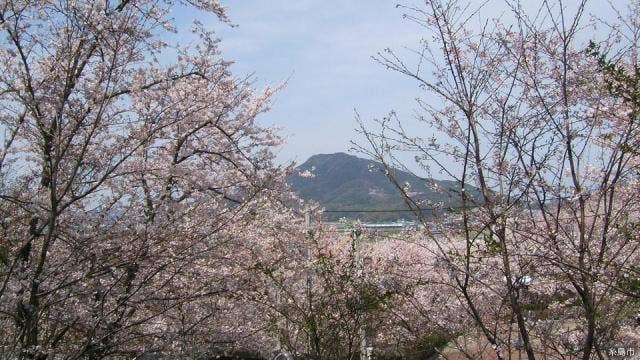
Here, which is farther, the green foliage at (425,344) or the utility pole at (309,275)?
the utility pole at (309,275)

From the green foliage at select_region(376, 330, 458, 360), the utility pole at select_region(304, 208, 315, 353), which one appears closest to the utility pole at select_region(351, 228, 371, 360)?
the green foliage at select_region(376, 330, 458, 360)

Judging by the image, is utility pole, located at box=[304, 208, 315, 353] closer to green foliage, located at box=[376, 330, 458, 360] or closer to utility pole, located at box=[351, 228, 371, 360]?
utility pole, located at box=[351, 228, 371, 360]

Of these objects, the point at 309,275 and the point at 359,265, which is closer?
the point at 359,265

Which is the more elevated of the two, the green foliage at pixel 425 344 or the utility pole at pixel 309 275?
the utility pole at pixel 309 275

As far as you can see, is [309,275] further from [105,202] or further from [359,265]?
[105,202]

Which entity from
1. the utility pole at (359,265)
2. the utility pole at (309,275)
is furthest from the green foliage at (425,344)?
the utility pole at (309,275)

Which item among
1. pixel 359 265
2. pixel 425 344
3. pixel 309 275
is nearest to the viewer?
pixel 425 344

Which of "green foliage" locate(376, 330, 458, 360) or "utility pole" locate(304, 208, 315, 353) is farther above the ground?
"utility pole" locate(304, 208, 315, 353)

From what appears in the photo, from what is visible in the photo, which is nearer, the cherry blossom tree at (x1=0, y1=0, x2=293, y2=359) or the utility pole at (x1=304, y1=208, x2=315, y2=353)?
the cherry blossom tree at (x1=0, y1=0, x2=293, y2=359)

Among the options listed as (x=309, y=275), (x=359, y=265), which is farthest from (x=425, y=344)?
(x=309, y=275)

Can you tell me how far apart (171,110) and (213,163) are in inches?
81.8

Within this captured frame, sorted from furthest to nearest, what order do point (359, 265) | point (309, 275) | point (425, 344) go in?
point (309, 275) → point (359, 265) → point (425, 344)

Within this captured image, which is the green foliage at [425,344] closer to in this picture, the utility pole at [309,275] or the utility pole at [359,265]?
the utility pole at [359,265]

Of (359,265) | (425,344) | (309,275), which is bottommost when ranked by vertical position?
(425,344)
